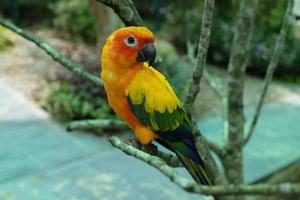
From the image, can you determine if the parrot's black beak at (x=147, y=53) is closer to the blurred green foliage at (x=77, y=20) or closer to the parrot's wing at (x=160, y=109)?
the parrot's wing at (x=160, y=109)

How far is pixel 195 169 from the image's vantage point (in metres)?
1.75

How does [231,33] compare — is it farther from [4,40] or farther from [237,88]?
[237,88]

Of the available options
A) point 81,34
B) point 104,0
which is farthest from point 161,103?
point 81,34

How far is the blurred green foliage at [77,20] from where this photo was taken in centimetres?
850

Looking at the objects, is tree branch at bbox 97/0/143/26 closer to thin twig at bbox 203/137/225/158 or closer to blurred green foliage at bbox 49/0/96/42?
thin twig at bbox 203/137/225/158

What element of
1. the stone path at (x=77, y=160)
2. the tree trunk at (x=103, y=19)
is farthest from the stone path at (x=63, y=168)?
the tree trunk at (x=103, y=19)

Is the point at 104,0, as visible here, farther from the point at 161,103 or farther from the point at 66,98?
the point at 66,98

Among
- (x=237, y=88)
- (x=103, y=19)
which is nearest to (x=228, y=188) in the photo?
(x=237, y=88)

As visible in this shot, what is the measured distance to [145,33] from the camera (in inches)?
56.1

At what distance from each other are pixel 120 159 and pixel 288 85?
13.3 ft

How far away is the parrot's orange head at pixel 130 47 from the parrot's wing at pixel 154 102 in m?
0.09

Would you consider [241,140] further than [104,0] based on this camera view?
Yes

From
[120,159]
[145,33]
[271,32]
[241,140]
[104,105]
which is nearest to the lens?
[145,33]

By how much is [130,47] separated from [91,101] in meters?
4.24
